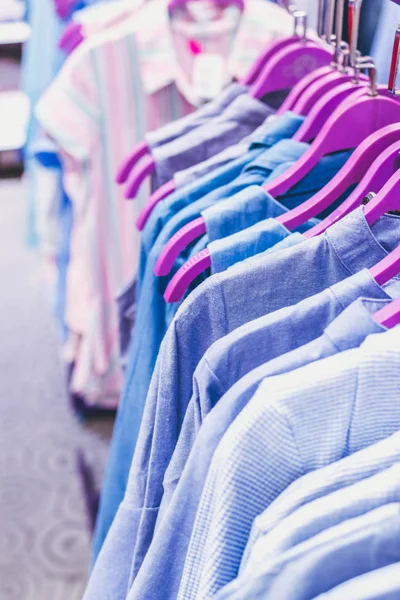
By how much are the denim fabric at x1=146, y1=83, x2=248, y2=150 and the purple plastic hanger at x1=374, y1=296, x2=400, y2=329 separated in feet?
1.79

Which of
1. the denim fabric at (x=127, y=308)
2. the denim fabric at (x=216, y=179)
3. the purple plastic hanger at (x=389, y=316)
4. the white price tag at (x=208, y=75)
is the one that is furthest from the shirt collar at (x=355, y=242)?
the white price tag at (x=208, y=75)

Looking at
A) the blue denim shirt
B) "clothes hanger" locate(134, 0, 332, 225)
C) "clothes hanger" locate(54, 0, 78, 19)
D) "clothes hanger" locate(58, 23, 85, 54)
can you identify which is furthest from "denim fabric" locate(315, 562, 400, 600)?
"clothes hanger" locate(54, 0, 78, 19)

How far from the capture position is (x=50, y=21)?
79.8 inches

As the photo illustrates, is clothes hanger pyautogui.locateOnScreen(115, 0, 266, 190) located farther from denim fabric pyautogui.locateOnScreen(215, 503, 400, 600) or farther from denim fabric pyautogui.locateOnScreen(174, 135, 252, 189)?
denim fabric pyautogui.locateOnScreen(215, 503, 400, 600)

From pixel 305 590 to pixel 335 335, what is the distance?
188 mm

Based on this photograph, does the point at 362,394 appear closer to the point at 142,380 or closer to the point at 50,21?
the point at 142,380

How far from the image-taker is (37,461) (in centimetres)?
183

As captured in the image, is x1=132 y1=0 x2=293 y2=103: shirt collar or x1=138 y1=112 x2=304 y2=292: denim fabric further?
x1=132 y1=0 x2=293 y2=103: shirt collar

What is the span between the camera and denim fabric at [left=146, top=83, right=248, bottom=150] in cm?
99

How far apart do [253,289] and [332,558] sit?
274mm

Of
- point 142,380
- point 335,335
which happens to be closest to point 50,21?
point 142,380

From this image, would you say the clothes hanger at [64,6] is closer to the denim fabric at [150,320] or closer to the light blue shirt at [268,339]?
the denim fabric at [150,320]

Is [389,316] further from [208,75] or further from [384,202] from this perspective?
[208,75]

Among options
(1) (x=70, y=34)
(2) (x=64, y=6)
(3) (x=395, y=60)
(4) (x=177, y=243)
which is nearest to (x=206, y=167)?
(4) (x=177, y=243)
